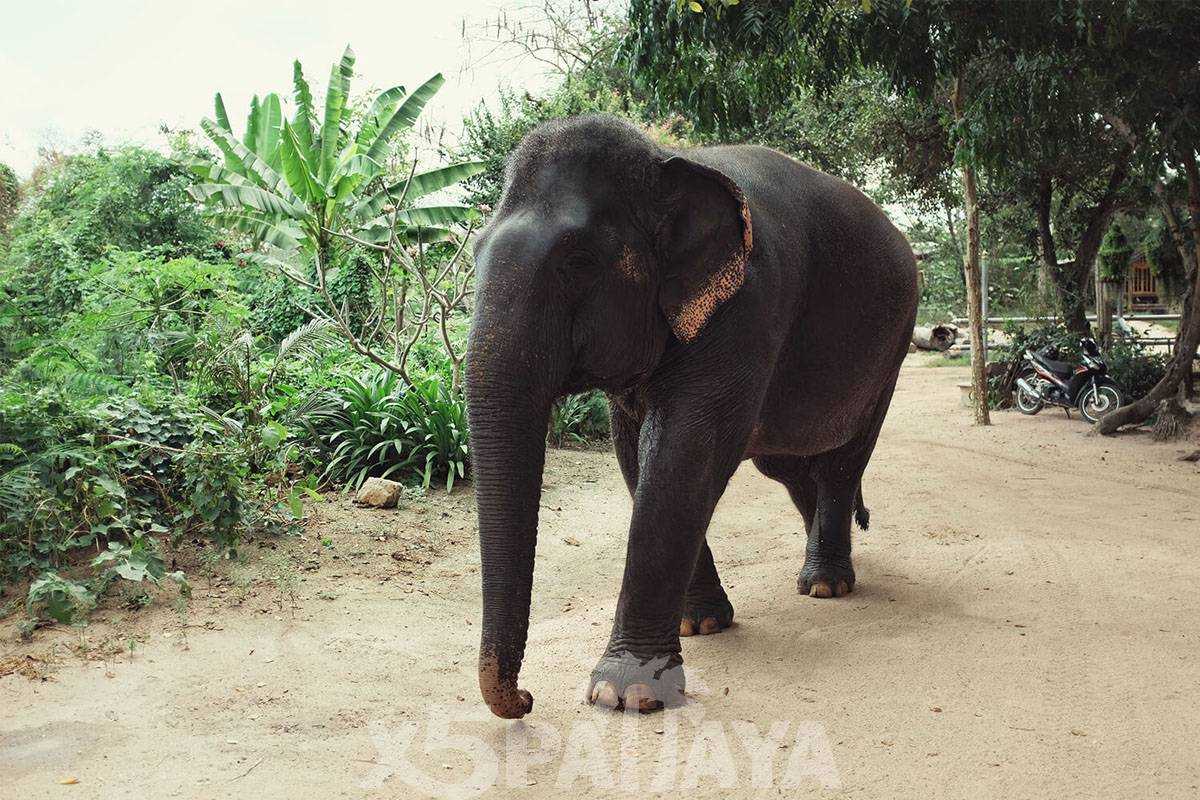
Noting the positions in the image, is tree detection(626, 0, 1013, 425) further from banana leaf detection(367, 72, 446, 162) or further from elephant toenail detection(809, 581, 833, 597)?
banana leaf detection(367, 72, 446, 162)

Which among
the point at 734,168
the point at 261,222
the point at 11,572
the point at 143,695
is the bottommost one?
the point at 143,695

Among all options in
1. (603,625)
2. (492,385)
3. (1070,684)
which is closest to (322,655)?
(603,625)

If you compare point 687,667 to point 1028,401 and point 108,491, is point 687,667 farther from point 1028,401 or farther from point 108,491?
point 1028,401

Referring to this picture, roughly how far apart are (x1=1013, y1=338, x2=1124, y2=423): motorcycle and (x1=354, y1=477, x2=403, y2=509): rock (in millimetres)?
9049

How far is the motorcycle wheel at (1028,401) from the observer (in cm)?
1420

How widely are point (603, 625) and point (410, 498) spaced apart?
3.02 m

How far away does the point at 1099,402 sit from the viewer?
13.1 meters

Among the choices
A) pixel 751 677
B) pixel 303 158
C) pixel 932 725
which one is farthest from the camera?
pixel 303 158

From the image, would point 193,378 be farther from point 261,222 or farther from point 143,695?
point 261,222

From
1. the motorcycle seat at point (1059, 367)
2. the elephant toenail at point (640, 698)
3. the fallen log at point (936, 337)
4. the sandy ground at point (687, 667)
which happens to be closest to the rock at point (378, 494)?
the sandy ground at point (687, 667)

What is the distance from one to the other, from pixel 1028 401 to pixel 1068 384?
83 centimetres

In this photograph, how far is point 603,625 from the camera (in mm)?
5344

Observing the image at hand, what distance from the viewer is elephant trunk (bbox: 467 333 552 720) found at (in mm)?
3455

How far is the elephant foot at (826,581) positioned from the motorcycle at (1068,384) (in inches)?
334
